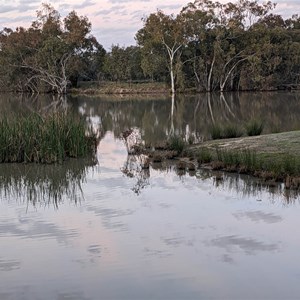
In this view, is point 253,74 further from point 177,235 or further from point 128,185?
point 177,235

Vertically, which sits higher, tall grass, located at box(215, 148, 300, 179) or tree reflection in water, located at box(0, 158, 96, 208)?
tall grass, located at box(215, 148, 300, 179)

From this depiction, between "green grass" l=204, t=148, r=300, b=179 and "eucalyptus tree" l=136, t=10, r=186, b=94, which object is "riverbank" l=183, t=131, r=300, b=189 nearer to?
"green grass" l=204, t=148, r=300, b=179

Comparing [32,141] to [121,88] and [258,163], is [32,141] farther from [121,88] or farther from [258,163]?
[121,88]

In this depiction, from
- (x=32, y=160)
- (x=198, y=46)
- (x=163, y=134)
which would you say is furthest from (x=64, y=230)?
(x=198, y=46)

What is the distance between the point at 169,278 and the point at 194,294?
422 mm

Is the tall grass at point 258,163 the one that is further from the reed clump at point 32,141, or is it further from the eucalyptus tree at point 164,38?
the eucalyptus tree at point 164,38

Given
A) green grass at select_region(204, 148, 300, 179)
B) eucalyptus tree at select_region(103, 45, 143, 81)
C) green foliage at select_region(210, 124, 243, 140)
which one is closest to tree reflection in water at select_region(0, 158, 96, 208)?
green grass at select_region(204, 148, 300, 179)

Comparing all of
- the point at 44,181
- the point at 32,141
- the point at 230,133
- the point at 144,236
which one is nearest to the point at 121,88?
the point at 230,133

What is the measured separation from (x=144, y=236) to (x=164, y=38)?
4319 centimetres

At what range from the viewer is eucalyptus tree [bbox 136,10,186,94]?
47469 millimetres

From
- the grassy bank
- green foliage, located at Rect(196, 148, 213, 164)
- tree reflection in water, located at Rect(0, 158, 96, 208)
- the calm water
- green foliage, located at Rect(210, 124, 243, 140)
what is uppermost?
the grassy bank

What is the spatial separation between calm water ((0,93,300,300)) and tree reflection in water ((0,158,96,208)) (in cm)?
2

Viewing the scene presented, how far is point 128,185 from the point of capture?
992cm

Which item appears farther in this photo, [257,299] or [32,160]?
[32,160]
